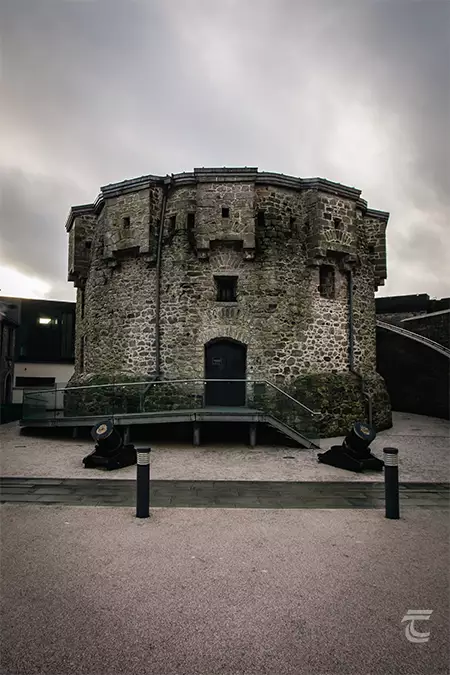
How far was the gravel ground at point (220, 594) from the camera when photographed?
279 centimetres

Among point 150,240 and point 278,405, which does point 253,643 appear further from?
point 150,240

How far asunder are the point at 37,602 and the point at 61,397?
10.4m

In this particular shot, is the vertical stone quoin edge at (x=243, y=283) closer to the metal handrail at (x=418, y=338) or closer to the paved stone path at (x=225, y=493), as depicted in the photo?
the metal handrail at (x=418, y=338)

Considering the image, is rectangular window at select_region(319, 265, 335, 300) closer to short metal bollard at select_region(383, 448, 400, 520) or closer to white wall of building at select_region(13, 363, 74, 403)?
short metal bollard at select_region(383, 448, 400, 520)

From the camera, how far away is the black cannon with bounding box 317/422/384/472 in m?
8.93

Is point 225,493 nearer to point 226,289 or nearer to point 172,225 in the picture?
point 226,289

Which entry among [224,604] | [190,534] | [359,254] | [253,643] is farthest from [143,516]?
[359,254]

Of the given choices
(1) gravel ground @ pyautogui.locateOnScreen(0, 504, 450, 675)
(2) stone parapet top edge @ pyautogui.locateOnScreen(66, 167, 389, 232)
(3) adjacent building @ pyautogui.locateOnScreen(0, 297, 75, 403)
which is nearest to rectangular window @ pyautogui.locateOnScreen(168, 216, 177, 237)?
(2) stone parapet top edge @ pyautogui.locateOnScreen(66, 167, 389, 232)

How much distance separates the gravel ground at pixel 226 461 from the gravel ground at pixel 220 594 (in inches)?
107

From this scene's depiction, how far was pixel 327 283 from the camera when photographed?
1520 centimetres

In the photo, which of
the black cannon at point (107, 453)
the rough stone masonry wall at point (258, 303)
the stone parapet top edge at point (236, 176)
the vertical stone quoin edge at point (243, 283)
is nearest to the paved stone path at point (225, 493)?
the black cannon at point (107, 453)

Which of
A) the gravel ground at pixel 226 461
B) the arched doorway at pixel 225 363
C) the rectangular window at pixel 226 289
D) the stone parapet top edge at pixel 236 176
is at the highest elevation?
the stone parapet top edge at pixel 236 176

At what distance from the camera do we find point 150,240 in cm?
1439

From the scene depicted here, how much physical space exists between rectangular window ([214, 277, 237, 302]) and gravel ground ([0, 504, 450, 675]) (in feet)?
31.3
